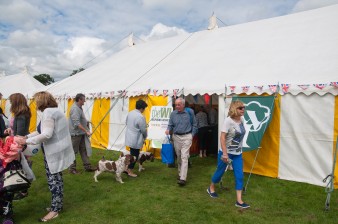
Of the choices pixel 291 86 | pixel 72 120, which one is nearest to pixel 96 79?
pixel 72 120

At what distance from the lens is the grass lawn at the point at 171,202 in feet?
12.6

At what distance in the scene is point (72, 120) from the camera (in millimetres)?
5863

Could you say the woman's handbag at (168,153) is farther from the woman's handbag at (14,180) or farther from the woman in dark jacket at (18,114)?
the woman's handbag at (14,180)

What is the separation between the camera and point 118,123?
8852 millimetres

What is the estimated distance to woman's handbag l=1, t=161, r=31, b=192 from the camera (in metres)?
3.31

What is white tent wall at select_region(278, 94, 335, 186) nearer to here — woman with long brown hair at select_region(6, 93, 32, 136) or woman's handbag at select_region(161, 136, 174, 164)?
woman's handbag at select_region(161, 136, 174, 164)

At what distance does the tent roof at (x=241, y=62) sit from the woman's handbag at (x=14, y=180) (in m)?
4.15

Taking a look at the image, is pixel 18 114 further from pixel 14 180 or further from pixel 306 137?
pixel 306 137

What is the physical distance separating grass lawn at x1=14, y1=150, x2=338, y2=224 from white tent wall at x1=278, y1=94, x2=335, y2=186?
0.29 meters

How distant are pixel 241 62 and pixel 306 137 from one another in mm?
2467

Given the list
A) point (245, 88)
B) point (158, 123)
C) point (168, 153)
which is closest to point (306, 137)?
point (245, 88)

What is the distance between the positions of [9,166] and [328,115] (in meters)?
4.96

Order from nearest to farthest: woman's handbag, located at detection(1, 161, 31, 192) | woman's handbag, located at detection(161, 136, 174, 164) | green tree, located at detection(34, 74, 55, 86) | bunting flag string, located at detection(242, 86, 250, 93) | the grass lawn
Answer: woman's handbag, located at detection(1, 161, 31, 192) < the grass lawn < bunting flag string, located at detection(242, 86, 250, 93) < woman's handbag, located at detection(161, 136, 174, 164) < green tree, located at detection(34, 74, 55, 86)

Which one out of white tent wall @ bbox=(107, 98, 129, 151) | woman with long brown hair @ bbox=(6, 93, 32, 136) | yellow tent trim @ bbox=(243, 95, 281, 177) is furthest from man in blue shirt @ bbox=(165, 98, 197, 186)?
white tent wall @ bbox=(107, 98, 129, 151)
